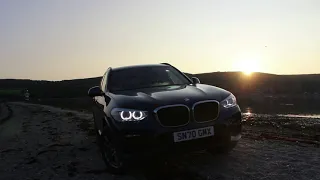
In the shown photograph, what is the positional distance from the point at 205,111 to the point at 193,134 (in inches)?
15.3

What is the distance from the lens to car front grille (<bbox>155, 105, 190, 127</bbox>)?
15.8 feet

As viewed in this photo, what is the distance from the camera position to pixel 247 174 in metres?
4.93

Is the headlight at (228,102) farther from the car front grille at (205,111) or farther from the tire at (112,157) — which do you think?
the tire at (112,157)

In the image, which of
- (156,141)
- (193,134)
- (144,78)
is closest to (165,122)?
(156,141)

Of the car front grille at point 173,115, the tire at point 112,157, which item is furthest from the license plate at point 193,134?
the tire at point 112,157

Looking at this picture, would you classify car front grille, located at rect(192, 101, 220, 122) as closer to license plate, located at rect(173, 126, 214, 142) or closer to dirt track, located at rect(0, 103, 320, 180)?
license plate, located at rect(173, 126, 214, 142)

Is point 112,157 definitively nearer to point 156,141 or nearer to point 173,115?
point 156,141

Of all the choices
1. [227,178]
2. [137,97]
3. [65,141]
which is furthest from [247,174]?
[65,141]

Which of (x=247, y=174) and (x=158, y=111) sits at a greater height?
(x=158, y=111)

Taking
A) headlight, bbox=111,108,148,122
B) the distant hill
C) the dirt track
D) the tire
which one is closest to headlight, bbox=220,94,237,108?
the dirt track

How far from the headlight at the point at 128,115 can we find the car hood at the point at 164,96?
7cm

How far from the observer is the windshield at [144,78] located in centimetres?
625

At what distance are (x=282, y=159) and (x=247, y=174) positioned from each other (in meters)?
1.06

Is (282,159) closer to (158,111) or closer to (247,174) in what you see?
(247,174)
